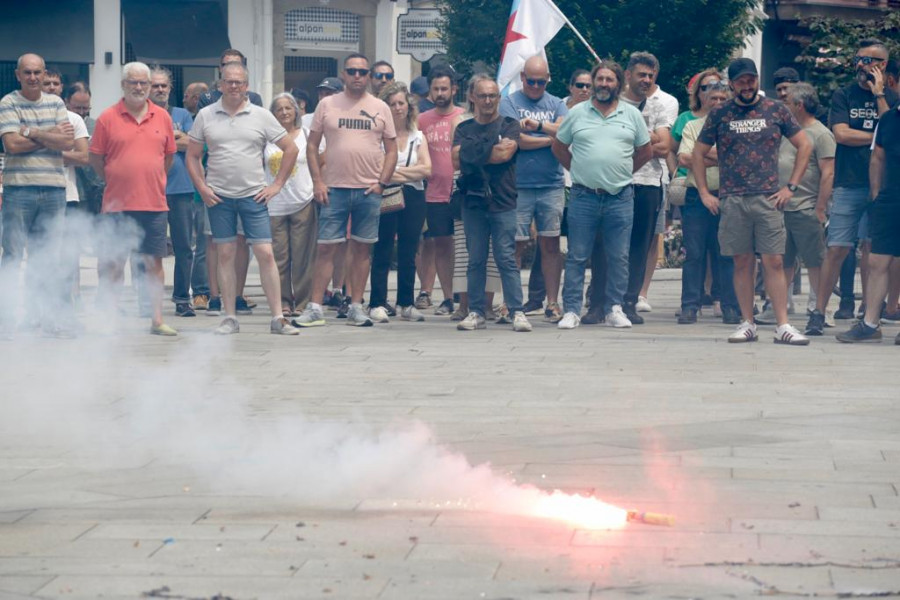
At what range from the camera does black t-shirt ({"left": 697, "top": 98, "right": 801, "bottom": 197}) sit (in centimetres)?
1063

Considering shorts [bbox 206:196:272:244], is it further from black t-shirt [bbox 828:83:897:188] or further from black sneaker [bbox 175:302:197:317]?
black t-shirt [bbox 828:83:897:188]

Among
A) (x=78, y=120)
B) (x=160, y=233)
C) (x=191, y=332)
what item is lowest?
(x=191, y=332)

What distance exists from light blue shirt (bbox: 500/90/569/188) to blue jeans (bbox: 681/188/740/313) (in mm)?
1016

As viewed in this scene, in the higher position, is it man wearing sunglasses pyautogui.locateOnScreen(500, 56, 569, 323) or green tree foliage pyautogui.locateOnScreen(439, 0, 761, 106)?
green tree foliage pyautogui.locateOnScreen(439, 0, 761, 106)

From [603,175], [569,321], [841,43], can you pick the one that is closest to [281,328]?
[569,321]

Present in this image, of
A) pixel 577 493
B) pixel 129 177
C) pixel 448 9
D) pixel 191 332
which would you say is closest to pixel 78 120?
pixel 129 177

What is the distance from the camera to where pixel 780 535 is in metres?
5.27

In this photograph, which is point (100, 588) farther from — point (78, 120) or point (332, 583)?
point (78, 120)

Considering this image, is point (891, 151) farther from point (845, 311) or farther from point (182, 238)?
point (182, 238)

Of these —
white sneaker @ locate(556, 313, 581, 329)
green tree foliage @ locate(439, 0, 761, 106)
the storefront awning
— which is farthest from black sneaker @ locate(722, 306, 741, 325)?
the storefront awning

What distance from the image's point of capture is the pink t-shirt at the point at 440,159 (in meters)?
12.5

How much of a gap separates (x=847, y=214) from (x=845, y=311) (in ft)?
4.23

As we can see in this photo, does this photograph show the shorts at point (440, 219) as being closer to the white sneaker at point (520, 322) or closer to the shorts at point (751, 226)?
the white sneaker at point (520, 322)

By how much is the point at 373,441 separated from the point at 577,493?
1300 mm
